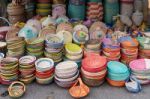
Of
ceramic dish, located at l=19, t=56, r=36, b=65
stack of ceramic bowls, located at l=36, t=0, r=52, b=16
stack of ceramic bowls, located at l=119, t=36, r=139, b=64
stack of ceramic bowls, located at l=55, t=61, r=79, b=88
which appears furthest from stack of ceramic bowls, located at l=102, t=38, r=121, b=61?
stack of ceramic bowls, located at l=36, t=0, r=52, b=16

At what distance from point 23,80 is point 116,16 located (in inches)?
50.5

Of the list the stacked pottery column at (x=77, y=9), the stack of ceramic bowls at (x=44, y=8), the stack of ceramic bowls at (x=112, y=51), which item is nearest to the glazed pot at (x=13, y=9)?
the stack of ceramic bowls at (x=44, y=8)

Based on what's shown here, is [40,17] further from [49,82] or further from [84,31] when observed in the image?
[49,82]

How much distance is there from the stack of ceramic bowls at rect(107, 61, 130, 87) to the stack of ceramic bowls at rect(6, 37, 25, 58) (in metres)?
0.68

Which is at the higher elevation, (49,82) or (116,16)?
(116,16)

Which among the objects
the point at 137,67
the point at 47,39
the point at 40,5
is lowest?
the point at 137,67

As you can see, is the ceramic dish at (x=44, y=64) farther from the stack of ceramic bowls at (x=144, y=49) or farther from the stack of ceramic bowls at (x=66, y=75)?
the stack of ceramic bowls at (x=144, y=49)

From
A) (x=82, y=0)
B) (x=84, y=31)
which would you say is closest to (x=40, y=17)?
(x=82, y=0)

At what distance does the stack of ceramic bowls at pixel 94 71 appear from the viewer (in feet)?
6.38

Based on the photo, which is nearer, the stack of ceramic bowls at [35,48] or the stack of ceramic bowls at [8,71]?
the stack of ceramic bowls at [8,71]

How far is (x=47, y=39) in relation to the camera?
2174 mm

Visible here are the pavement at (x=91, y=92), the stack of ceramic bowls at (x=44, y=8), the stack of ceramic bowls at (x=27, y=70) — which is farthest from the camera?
the stack of ceramic bowls at (x=44, y=8)

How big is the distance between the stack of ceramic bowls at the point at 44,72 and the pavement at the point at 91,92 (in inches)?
2.1

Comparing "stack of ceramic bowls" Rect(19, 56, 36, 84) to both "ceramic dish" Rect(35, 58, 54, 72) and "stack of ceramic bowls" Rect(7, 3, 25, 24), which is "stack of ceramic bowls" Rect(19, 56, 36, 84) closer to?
"ceramic dish" Rect(35, 58, 54, 72)
